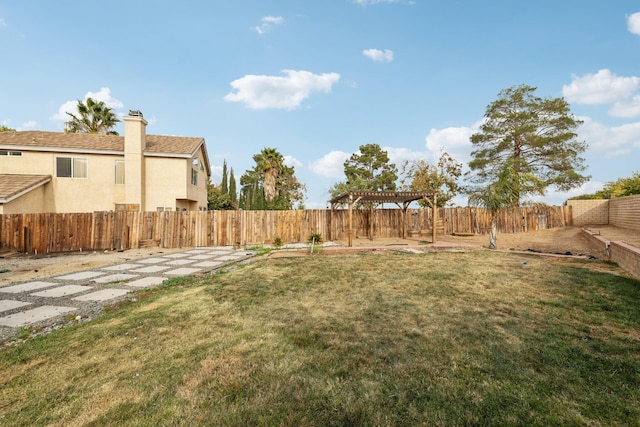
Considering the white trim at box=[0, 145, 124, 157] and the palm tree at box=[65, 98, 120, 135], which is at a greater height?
the palm tree at box=[65, 98, 120, 135]

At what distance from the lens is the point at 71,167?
15.4 meters

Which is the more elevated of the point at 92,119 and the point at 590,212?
the point at 92,119

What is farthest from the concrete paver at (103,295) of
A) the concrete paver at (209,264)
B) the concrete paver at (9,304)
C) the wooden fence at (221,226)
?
the wooden fence at (221,226)

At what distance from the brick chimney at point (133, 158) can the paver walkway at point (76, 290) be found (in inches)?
342

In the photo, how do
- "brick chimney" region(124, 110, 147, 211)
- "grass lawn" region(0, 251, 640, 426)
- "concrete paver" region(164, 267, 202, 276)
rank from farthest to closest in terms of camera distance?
"brick chimney" region(124, 110, 147, 211)
"concrete paver" region(164, 267, 202, 276)
"grass lawn" region(0, 251, 640, 426)

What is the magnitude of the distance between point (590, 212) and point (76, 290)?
2645cm

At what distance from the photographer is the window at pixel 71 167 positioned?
50.3ft

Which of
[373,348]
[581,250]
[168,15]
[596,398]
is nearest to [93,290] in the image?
[373,348]

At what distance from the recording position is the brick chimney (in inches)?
611

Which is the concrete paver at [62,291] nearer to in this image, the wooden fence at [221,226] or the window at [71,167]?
the wooden fence at [221,226]

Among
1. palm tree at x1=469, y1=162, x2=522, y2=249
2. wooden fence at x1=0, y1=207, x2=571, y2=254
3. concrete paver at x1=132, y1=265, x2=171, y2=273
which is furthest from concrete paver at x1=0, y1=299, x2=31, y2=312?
palm tree at x1=469, y1=162, x2=522, y2=249

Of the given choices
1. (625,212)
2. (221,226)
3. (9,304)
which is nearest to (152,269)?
(9,304)

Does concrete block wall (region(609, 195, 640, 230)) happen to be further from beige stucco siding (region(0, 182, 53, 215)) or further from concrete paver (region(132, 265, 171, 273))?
beige stucco siding (region(0, 182, 53, 215))

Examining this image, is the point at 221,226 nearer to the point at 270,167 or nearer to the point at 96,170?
the point at 96,170
